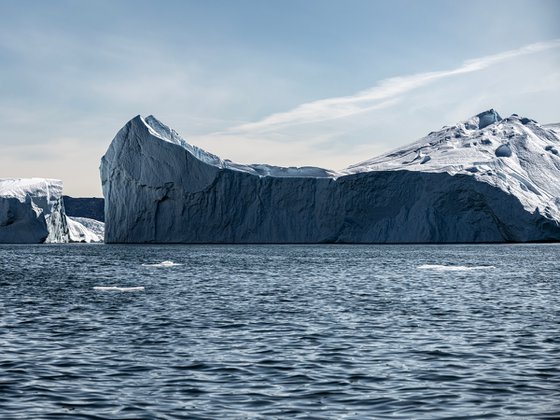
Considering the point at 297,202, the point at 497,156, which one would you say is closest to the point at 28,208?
the point at 297,202

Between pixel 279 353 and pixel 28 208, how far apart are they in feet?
216

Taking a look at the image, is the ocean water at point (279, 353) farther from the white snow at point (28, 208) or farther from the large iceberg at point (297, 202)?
the white snow at point (28, 208)

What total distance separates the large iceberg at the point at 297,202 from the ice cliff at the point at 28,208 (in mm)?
7124

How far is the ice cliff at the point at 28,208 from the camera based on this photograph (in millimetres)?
72375

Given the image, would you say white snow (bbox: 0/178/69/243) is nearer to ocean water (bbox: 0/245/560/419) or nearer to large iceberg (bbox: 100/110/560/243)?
large iceberg (bbox: 100/110/560/243)

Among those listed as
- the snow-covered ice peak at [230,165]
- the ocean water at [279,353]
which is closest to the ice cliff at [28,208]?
the snow-covered ice peak at [230,165]

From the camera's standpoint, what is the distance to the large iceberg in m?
65.2

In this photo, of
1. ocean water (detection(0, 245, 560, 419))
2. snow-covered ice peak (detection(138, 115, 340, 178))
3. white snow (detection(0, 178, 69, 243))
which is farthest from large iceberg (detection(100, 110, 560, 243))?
ocean water (detection(0, 245, 560, 419))

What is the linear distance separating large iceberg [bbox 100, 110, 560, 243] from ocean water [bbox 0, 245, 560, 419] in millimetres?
42816

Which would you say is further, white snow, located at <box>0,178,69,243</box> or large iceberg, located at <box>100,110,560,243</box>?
white snow, located at <box>0,178,69,243</box>

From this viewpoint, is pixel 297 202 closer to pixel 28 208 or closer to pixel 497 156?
pixel 497 156

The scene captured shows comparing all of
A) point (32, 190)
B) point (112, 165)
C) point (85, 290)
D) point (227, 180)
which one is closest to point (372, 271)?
point (85, 290)

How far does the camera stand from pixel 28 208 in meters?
72.9

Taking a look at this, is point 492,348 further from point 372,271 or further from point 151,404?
point 372,271
